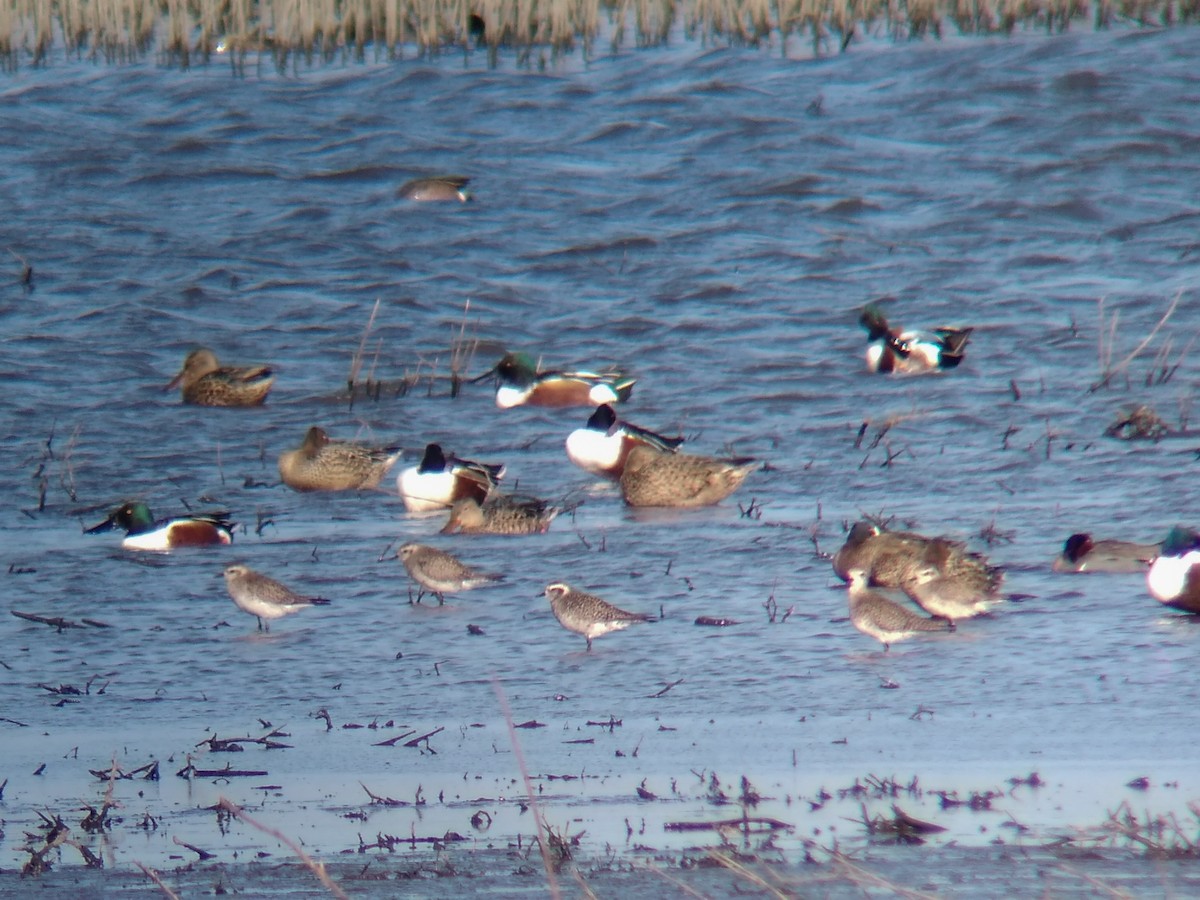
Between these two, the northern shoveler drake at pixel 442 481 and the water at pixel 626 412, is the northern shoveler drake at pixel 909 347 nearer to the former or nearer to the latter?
the water at pixel 626 412

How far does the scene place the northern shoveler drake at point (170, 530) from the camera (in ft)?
27.8

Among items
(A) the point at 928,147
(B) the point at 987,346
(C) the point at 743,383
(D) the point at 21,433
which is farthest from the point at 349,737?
(A) the point at 928,147

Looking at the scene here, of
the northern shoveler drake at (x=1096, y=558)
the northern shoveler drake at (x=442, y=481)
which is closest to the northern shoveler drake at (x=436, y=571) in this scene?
the northern shoveler drake at (x=442, y=481)

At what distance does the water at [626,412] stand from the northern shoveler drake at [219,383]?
0.15 metres

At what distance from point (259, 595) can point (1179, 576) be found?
3.29 m

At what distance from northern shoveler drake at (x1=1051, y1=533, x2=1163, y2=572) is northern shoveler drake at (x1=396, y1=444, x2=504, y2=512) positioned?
3.18 meters

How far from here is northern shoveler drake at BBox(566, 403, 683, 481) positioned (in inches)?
406

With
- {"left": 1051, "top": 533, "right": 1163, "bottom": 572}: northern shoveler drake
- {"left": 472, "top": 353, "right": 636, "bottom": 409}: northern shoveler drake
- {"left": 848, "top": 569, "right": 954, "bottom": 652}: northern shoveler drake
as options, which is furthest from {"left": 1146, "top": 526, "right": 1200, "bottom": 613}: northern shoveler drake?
{"left": 472, "top": 353, "right": 636, "bottom": 409}: northern shoveler drake

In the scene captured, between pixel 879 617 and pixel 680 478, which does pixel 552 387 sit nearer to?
pixel 680 478

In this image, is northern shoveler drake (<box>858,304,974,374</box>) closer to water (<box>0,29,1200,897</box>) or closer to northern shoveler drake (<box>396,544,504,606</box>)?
water (<box>0,29,1200,897</box>)

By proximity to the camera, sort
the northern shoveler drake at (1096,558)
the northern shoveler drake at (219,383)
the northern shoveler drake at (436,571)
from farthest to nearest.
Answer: the northern shoveler drake at (219,383), the northern shoveler drake at (1096,558), the northern shoveler drake at (436,571)

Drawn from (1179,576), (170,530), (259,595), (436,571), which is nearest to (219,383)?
(170,530)

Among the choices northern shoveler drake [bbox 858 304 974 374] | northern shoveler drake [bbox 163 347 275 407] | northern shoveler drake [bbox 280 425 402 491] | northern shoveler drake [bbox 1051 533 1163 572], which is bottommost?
northern shoveler drake [bbox 163 347 275 407]

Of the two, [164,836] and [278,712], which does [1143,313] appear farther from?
[164,836]
